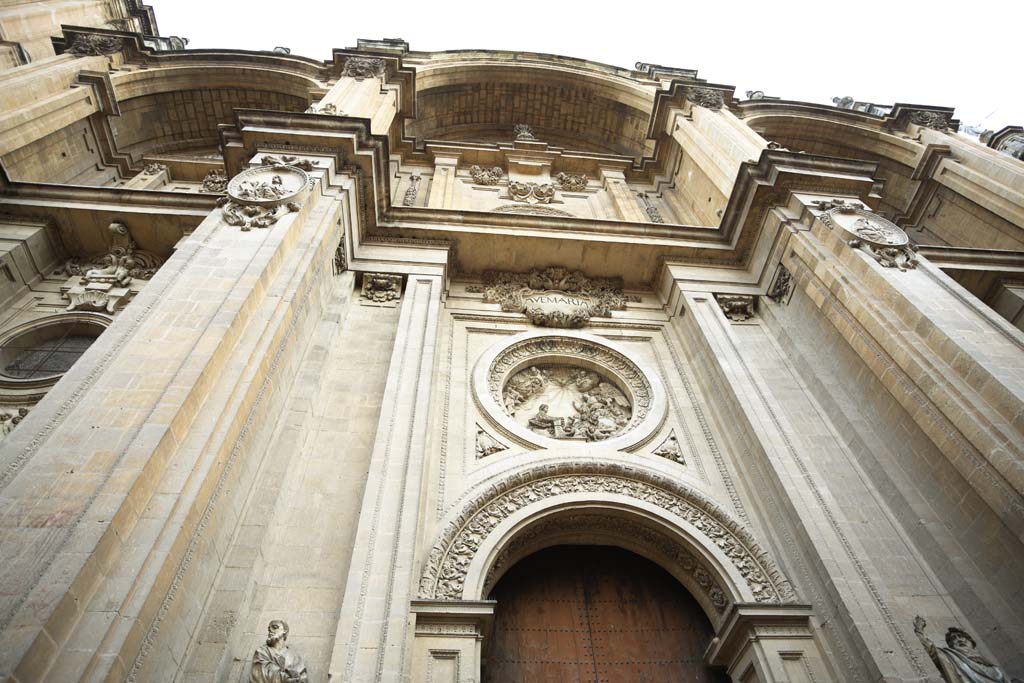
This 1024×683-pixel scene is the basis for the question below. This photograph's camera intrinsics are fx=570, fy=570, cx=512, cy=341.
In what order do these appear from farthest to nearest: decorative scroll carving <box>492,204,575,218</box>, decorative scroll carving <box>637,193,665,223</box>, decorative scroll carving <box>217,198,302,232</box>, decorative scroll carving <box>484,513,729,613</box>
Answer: decorative scroll carving <box>637,193,665,223</box>
decorative scroll carving <box>492,204,575,218</box>
decorative scroll carving <box>217,198,302,232</box>
decorative scroll carving <box>484,513,729,613</box>

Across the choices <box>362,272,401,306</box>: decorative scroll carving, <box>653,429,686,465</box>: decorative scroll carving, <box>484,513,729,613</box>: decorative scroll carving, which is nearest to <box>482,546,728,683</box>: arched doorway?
<box>484,513,729,613</box>: decorative scroll carving

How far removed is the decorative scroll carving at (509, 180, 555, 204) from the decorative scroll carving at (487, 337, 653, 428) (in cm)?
554

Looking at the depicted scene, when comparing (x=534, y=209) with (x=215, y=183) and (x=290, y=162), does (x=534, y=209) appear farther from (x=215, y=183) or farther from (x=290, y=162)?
(x=215, y=183)

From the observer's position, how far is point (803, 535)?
21.6 ft

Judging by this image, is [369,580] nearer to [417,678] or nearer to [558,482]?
[417,678]

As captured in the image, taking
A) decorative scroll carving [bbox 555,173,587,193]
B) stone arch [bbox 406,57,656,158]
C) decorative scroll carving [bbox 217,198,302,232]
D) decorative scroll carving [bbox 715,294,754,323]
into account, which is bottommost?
decorative scroll carving [bbox 217,198,302,232]

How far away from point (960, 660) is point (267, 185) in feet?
32.8

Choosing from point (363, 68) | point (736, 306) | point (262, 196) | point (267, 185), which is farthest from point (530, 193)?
point (262, 196)

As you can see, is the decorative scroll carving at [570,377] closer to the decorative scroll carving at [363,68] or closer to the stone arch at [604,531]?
the stone arch at [604,531]

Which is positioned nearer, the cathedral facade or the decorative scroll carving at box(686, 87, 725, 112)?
the cathedral facade

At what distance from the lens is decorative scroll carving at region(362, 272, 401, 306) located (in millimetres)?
9680

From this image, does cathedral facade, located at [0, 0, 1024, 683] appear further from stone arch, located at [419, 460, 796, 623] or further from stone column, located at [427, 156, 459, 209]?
stone column, located at [427, 156, 459, 209]

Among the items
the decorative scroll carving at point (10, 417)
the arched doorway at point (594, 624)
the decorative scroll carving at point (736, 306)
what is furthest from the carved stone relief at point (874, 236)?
the decorative scroll carving at point (10, 417)

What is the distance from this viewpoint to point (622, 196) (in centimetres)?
1466
